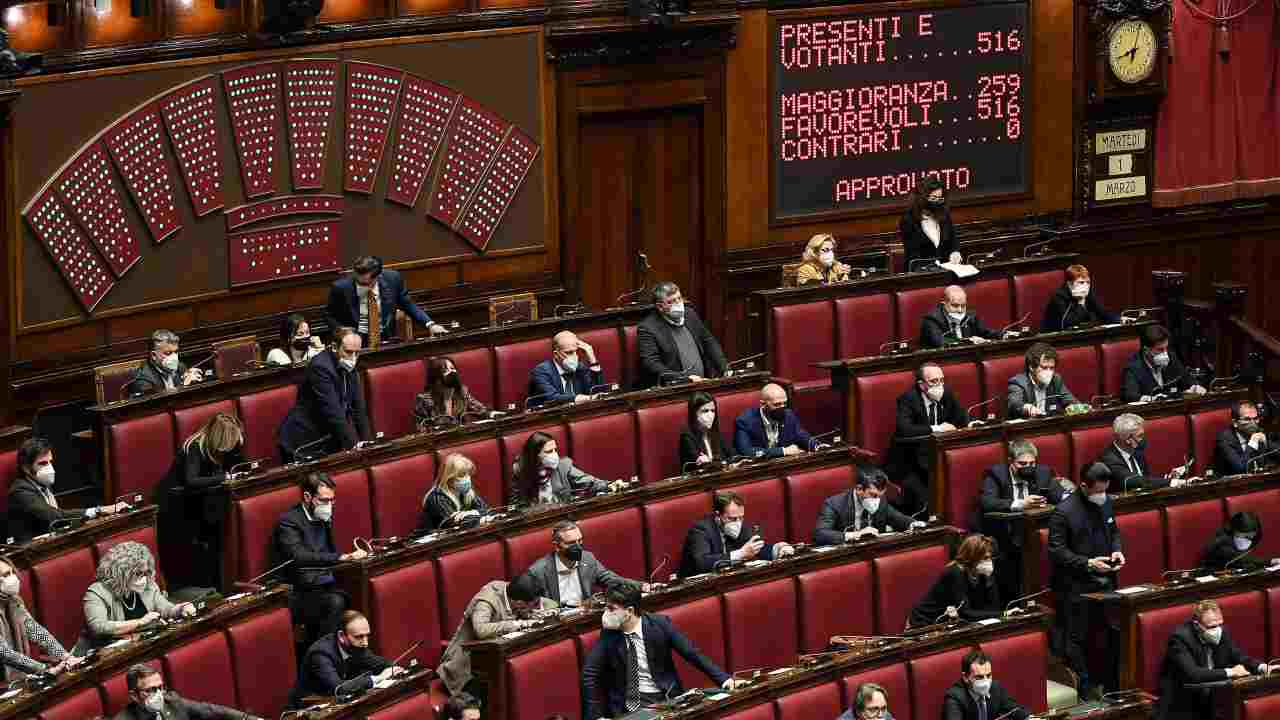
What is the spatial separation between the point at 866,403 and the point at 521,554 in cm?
185

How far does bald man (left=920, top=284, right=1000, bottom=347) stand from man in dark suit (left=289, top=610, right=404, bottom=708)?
3106 mm

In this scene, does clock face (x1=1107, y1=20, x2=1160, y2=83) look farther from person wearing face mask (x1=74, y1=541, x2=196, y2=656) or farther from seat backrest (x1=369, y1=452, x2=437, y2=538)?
person wearing face mask (x1=74, y1=541, x2=196, y2=656)

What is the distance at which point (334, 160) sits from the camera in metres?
9.21

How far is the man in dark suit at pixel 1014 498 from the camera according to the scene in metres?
8.32

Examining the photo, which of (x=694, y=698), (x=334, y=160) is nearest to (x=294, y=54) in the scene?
(x=334, y=160)

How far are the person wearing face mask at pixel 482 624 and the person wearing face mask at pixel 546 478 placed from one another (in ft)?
2.30

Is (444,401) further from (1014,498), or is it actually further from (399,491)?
(1014,498)

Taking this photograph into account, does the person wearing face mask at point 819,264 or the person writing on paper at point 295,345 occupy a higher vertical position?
the person wearing face mask at point 819,264

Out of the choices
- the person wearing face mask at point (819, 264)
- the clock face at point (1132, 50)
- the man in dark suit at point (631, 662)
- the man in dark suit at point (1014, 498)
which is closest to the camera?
the man in dark suit at point (631, 662)

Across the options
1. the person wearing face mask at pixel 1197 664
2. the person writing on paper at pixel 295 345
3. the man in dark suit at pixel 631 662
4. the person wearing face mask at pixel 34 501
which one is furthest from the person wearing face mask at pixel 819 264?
the person wearing face mask at pixel 34 501

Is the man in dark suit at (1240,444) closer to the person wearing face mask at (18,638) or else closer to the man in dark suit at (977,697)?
the man in dark suit at (977,697)

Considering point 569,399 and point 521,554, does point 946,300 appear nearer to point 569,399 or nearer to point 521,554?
point 569,399

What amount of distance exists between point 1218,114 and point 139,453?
562cm

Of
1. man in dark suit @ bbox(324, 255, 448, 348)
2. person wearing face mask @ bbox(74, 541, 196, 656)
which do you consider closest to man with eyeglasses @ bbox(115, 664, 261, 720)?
person wearing face mask @ bbox(74, 541, 196, 656)
